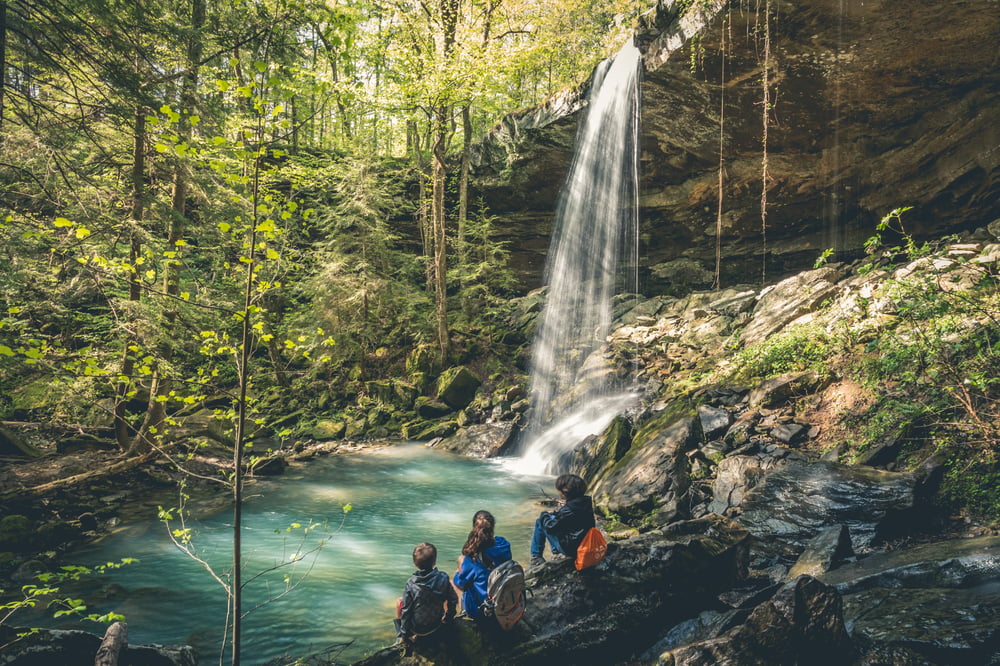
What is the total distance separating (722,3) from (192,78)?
9772 millimetres

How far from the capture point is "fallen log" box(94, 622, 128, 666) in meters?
3.51

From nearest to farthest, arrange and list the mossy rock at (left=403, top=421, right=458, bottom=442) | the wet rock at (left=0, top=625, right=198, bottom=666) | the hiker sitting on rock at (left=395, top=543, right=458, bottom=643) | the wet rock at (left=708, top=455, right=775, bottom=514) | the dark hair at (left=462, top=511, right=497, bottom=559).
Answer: the wet rock at (left=0, top=625, right=198, bottom=666) < the hiker sitting on rock at (left=395, top=543, right=458, bottom=643) < the dark hair at (left=462, top=511, right=497, bottom=559) < the wet rock at (left=708, top=455, right=775, bottom=514) < the mossy rock at (left=403, top=421, right=458, bottom=442)

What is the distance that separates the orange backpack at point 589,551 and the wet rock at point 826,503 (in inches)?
90.2

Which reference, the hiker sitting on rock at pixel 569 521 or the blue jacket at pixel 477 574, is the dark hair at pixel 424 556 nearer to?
the blue jacket at pixel 477 574

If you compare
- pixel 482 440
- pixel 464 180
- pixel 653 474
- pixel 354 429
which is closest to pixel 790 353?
pixel 653 474

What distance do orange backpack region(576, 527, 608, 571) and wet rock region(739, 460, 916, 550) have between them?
2292 millimetres

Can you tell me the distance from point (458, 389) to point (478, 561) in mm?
10938

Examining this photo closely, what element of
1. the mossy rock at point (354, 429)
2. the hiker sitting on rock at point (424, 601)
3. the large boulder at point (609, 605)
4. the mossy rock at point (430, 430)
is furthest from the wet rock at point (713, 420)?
the mossy rock at point (354, 429)

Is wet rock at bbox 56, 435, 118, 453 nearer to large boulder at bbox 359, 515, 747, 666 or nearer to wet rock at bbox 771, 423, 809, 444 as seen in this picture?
large boulder at bbox 359, 515, 747, 666

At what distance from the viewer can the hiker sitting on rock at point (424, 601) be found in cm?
364

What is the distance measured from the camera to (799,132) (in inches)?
503

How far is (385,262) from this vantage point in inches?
646

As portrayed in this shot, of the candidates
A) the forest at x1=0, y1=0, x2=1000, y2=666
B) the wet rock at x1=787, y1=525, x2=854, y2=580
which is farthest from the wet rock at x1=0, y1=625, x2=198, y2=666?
the wet rock at x1=787, y1=525, x2=854, y2=580

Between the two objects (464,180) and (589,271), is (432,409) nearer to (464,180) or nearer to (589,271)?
(589,271)
